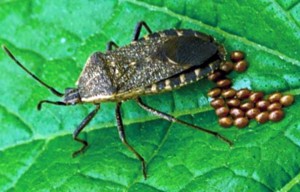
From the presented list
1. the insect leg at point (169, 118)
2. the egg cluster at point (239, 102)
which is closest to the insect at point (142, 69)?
the insect leg at point (169, 118)

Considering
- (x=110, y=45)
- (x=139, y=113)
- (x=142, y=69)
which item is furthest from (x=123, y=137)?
(x=110, y=45)

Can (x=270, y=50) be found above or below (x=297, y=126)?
above

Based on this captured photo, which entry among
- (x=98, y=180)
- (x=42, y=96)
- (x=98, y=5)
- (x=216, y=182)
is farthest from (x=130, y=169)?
(x=98, y=5)

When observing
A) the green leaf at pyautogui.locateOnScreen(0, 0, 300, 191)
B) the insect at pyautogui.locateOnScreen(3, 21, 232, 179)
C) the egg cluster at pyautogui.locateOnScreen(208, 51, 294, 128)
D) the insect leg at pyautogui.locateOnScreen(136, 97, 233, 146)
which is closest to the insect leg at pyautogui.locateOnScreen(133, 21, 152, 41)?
the insect at pyautogui.locateOnScreen(3, 21, 232, 179)

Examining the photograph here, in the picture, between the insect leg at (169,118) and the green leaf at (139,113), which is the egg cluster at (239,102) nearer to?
the green leaf at (139,113)

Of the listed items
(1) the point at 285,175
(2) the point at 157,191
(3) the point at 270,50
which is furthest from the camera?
(3) the point at 270,50

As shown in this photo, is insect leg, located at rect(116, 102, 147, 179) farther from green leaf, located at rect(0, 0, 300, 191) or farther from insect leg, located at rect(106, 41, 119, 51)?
insect leg, located at rect(106, 41, 119, 51)

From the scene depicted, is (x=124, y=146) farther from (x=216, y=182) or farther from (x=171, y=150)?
(x=216, y=182)
